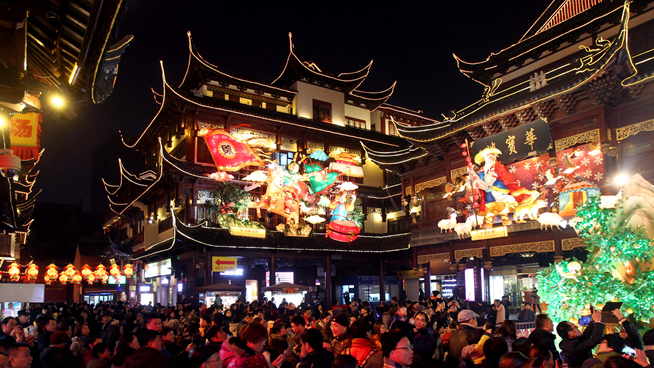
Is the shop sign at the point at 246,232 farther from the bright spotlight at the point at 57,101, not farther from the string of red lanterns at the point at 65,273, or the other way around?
the bright spotlight at the point at 57,101

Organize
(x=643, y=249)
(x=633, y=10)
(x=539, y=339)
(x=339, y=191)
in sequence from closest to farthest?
1. (x=539, y=339)
2. (x=643, y=249)
3. (x=633, y=10)
4. (x=339, y=191)

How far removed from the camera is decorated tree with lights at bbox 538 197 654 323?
7445mm

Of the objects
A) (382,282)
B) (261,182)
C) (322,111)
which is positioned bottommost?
(382,282)

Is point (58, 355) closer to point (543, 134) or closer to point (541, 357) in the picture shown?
point (541, 357)

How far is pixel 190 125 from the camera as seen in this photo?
83.7ft

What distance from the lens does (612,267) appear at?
8.23 meters

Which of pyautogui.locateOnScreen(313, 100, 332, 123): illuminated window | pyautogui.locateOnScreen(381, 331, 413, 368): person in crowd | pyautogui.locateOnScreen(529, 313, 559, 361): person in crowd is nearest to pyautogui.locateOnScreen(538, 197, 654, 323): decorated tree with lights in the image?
pyautogui.locateOnScreen(529, 313, 559, 361): person in crowd

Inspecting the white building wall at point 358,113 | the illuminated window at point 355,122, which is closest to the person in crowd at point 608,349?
the illuminated window at point 355,122

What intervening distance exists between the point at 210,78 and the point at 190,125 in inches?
132

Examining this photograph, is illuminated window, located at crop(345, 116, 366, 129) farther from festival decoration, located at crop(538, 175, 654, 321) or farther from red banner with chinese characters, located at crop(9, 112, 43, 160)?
red banner with chinese characters, located at crop(9, 112, 43, 160)

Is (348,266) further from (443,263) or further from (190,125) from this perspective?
(190,125)

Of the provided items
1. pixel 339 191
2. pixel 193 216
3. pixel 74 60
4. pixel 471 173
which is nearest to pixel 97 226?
pixel 193 216

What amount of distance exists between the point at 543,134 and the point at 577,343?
11.7 m

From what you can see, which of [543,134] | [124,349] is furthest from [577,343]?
[543,134]
